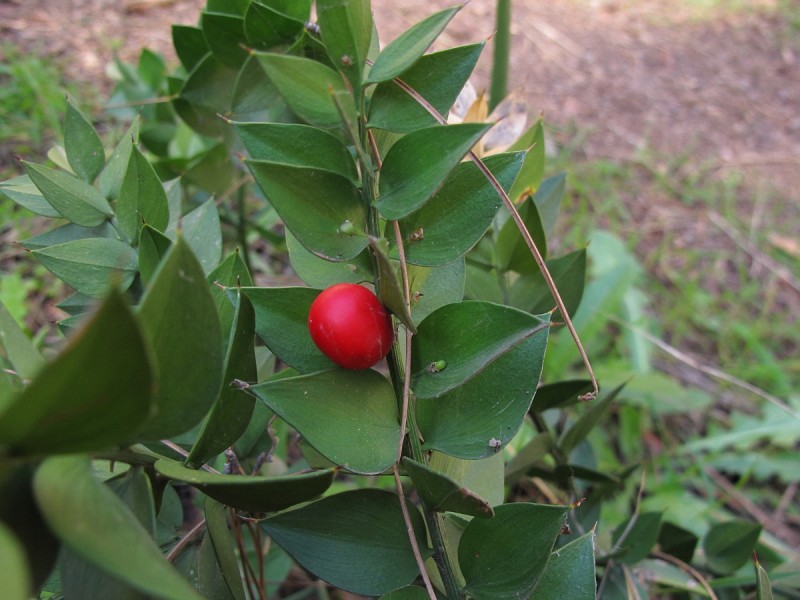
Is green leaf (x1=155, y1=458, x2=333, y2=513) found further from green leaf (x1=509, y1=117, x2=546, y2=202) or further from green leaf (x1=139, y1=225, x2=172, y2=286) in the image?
green leaf (x1=509, y1=117, x2=546, y2=202)

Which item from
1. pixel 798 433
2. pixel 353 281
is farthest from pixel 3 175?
pixel 798 433

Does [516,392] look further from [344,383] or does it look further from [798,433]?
[798,433]

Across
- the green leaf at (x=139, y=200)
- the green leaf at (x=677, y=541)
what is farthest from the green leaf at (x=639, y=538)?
the green leaf at (x=139, y=200)

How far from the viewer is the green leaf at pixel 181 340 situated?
0.25 m

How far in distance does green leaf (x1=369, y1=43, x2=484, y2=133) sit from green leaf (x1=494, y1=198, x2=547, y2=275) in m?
0.16

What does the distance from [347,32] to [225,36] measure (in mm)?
256

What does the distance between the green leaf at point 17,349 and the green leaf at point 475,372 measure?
0.20 m

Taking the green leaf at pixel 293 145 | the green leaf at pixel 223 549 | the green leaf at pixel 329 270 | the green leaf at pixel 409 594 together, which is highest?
the green leaf at pixel 293 145

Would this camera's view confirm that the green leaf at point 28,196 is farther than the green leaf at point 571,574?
Yes

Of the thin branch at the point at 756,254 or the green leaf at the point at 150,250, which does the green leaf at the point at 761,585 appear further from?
the thin branch at the point at 756,254

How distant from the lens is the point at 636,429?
4.21ft

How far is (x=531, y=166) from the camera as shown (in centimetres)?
61

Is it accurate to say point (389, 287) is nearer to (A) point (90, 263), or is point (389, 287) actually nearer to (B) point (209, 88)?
(A) point (90, 263)

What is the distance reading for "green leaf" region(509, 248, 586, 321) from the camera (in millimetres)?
585
